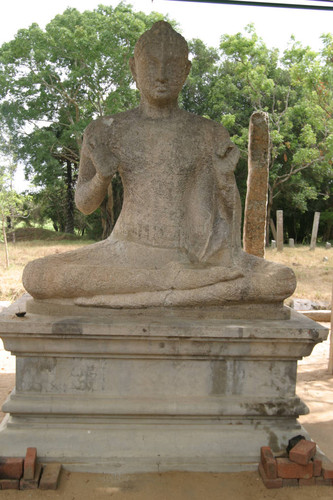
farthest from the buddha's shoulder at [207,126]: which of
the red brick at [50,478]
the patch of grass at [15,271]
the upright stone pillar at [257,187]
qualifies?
the patch of grass at [15,271]

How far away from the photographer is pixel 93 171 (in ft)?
11.1

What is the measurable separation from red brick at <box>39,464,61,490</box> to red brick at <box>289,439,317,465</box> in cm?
133

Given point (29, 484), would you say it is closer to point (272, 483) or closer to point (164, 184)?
point (272, 483)

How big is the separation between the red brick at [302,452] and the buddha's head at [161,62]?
234 centimetres

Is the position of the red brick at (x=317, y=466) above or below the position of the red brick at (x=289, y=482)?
above

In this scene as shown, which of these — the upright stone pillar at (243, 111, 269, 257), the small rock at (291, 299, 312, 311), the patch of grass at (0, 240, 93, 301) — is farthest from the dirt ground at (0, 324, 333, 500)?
the patch of grass at (0, 240, 93, 301)

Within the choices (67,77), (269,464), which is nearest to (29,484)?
(269,464)

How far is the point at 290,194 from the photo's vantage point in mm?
19719

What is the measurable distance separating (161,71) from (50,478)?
256cm

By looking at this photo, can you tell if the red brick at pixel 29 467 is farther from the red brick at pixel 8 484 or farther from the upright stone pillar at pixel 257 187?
the upright stone pillar at pixel 257 187

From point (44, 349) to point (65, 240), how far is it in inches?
634

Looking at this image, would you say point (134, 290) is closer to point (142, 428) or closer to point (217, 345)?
point (217, 345)

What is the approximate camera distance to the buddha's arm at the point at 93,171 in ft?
10.5

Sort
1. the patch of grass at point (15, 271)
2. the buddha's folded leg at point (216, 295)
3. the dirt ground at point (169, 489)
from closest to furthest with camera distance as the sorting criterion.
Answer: the dirt ground at point (169, 489), the buddha's folded leg at point (216, 295), the patch of grass at point (15, 271)
